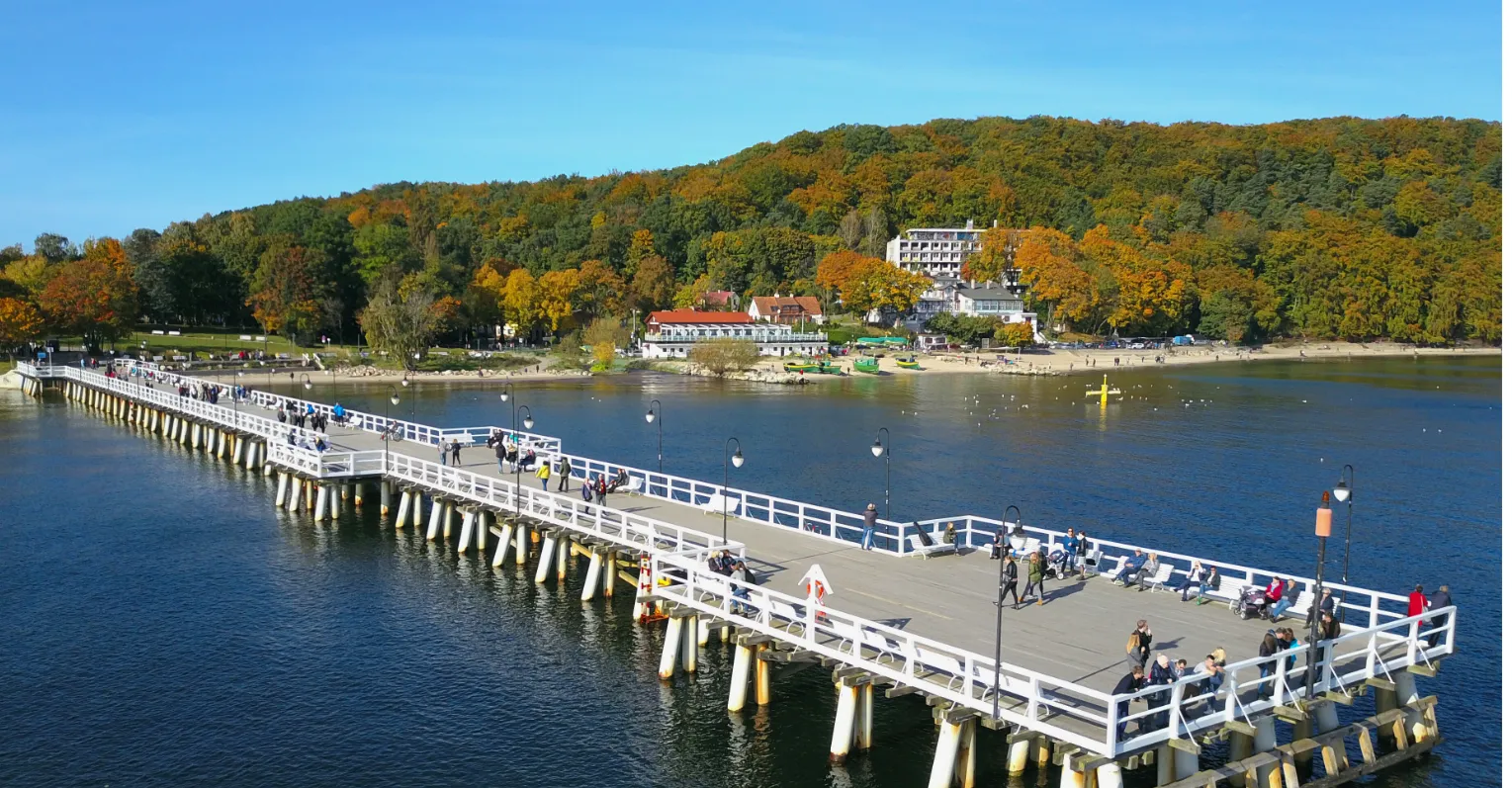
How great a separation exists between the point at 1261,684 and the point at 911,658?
586cm

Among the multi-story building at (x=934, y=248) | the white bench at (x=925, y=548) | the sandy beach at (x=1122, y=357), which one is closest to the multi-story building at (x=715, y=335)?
the sandy beach at (x=1122, y=357)

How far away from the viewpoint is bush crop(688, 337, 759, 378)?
121 meters

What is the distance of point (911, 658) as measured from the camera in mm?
19828

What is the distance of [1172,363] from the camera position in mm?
137750

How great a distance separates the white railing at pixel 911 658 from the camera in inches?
706

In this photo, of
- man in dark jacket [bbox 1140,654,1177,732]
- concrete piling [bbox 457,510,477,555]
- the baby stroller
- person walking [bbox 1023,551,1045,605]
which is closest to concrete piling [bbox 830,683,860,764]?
person walking [bbox 1023,551,1045,605]

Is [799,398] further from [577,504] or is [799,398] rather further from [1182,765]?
[1182,765]

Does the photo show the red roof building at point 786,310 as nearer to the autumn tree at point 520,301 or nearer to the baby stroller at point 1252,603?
the autumn tree at point 520,301

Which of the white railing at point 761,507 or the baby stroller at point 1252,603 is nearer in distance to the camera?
the baby stroller at point 1252,603

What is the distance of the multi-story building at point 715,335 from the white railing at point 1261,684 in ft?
367

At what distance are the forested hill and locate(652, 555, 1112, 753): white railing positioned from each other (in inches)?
4243

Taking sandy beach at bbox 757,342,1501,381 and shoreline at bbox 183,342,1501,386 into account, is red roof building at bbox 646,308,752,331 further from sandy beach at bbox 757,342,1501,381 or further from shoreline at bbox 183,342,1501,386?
sandy beach at bbox 757,342,1501,381

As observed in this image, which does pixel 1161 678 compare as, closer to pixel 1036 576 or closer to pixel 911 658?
pixel 911 658

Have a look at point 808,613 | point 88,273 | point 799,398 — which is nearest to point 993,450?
point 799,398
